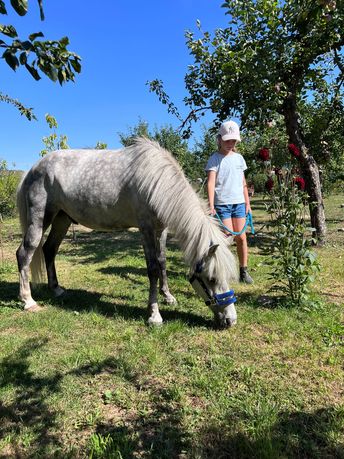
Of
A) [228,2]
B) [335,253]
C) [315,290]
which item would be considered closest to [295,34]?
[228,2]

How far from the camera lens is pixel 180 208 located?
348 cm

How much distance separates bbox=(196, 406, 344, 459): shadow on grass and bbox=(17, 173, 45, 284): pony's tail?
362cm

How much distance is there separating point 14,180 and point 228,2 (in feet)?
49.8

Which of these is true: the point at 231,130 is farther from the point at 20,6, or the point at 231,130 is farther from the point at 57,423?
the point at 57,423

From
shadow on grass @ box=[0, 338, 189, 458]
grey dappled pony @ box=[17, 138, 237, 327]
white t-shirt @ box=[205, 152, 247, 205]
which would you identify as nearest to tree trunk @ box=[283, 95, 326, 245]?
Answer: white t-shirt @ box=[205, 152, 247, 205]

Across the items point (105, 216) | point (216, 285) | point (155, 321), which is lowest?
point (155, 321)

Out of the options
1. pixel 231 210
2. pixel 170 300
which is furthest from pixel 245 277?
pixel 170 300

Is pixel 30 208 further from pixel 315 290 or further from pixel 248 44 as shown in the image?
pixel 248 44

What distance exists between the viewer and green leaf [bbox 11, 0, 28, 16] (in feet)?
4.62

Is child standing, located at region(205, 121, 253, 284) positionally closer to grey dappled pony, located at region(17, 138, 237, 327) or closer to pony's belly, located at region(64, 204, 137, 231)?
grey dappled pony, located at region(17, 138, 237, 327)

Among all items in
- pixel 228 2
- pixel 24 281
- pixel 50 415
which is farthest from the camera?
pixel 228 2

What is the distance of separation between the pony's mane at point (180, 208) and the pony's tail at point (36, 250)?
1.88 meters

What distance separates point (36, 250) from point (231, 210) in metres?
2.90

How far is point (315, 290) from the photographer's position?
4418 millimetres
